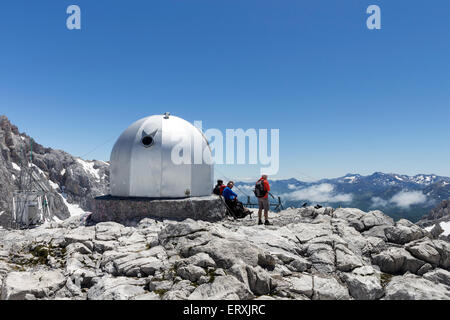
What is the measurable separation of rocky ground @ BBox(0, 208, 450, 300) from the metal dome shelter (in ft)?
12.3

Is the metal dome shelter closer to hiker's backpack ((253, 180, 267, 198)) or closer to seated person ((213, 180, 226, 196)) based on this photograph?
seated person ((213, 180, 226, 196))

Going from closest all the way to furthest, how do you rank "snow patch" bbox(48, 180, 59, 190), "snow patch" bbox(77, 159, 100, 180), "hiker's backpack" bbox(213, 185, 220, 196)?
"hiker's backpack" bbox(213, 185, 220, 196), "snow patch" bbox(48, 180, 59, 190), "snow patch" bbox(77, 159, 100, 180)

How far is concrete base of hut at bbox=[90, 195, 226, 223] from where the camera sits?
12.3 m

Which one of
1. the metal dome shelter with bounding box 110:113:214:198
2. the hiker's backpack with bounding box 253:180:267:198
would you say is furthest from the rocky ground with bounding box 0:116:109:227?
the hiker's backpack with bounding box 253:180:267:198

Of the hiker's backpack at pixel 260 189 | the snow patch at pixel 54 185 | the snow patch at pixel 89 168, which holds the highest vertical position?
the hiker's backpack at pixel 260 189

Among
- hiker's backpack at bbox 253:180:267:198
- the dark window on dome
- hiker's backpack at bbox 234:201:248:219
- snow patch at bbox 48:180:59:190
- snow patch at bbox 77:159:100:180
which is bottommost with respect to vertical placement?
snow patch at bbox 48:180:59:190

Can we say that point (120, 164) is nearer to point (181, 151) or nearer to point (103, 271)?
point (181, 151)

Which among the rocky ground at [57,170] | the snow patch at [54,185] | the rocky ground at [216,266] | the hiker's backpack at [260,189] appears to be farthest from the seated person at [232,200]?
the snow patch at [54,185]

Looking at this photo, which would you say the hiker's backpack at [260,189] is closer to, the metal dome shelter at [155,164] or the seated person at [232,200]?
the seated person at [232,200]

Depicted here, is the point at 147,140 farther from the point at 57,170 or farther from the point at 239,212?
the point at 57,170

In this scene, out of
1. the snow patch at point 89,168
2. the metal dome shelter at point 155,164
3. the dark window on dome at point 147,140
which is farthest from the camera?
the snow patch at point 89,168

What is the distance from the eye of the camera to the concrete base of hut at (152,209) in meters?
12.3

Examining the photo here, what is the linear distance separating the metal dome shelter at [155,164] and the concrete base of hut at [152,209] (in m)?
0.68

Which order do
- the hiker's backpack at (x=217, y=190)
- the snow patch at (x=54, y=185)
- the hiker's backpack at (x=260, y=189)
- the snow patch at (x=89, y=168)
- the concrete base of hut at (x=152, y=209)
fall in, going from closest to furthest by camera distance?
the hiker's backpack at (x=260, y=189), the concrete base of hut at (x=152, y=209), the hiker's backpack at (x=217, y=190), the snow patch at (x=54, y=185), the snow patch at (x=89, y=168)
